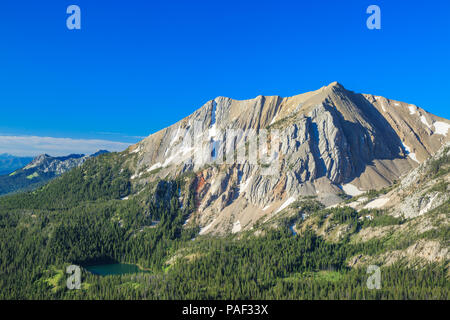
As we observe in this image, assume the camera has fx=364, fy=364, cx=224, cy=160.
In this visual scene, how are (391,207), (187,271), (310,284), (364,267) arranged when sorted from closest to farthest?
1. (310,284)
2. (364,267)
3. (187,271)
4. (391,207)

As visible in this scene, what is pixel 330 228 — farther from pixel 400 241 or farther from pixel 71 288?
pixel 71 288

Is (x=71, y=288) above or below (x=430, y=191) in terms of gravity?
below

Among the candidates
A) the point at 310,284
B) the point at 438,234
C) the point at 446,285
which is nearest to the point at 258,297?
the point at 310,284
